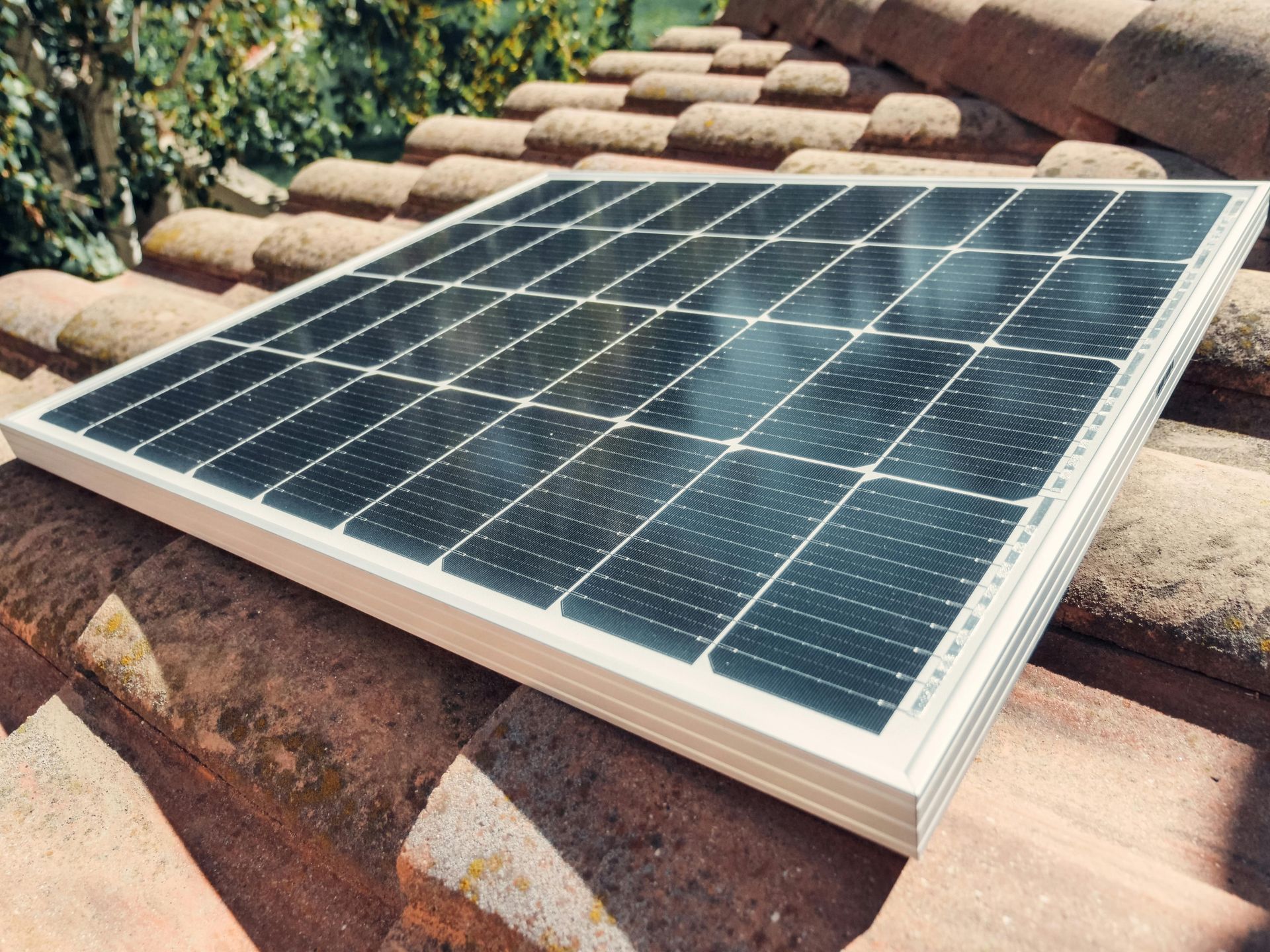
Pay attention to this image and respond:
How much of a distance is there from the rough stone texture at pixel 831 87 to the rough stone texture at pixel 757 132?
1.54ft

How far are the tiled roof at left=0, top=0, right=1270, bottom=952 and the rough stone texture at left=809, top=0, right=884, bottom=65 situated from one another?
4125 mm

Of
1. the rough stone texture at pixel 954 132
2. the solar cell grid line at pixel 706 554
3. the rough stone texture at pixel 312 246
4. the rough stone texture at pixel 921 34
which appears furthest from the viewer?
the rough stone texture at pixel 921 34

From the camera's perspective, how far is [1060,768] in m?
2.77

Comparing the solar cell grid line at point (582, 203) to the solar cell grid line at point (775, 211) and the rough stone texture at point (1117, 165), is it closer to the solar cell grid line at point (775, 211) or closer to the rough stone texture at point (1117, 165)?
the solar cell grid line at point (775, 211)

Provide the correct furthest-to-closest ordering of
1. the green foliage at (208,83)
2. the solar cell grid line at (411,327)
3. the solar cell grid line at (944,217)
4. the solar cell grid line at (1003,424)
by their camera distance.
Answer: the green foliage at (208,83), the solar cell grid line at (411,327), the solar cell grid line at (944,217), the solar cell grid line at (1003,424)

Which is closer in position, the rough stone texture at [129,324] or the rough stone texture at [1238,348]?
the rough stone texture at [1238,348]

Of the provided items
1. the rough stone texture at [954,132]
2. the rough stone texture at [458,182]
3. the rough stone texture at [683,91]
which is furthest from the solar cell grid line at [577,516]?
the rough stone texture at [683,91]

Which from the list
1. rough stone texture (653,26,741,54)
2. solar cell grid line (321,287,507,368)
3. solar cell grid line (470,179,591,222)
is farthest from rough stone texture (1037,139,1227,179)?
rough stone texture (653,26,741,54)

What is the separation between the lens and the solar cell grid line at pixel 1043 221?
4.35m

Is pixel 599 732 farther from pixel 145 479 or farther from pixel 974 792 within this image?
pixel 145 479

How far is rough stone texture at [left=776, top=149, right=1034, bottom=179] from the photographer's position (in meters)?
6.05

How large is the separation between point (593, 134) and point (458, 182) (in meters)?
1.36

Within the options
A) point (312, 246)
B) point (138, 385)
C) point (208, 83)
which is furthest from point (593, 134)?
point (208, 83)

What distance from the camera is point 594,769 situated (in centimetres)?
262
